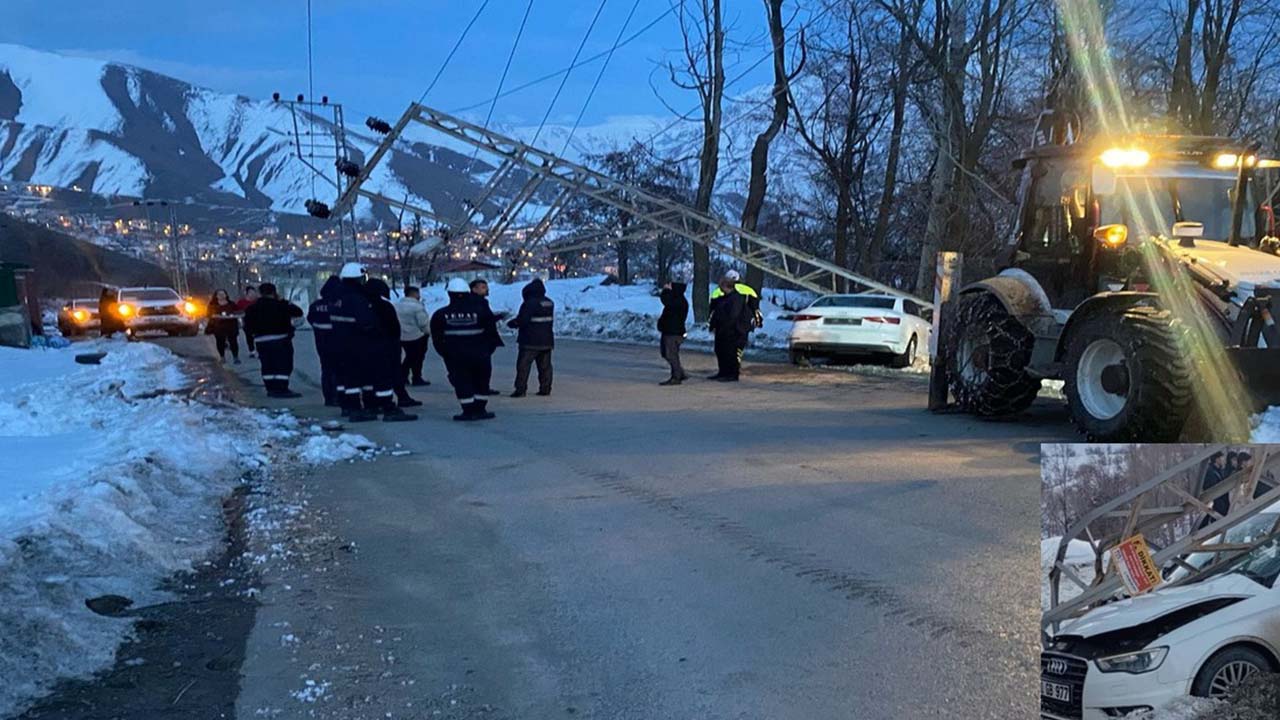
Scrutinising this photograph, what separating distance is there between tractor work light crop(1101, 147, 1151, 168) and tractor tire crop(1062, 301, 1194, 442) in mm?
1839

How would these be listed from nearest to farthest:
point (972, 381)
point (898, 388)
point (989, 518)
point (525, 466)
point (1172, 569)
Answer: point (1172, 569), point (989, 518), point (525, 466), point (972, 381), point (898, 388)

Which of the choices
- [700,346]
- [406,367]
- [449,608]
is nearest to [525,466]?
[449,608]

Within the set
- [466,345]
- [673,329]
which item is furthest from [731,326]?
[466,345]

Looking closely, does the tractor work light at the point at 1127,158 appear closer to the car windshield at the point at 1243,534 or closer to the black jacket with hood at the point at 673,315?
the black jacket with hood at the point at 673,315

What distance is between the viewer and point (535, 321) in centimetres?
1337

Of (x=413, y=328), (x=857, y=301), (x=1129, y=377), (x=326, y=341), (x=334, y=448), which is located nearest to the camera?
(x=1129, y=377)

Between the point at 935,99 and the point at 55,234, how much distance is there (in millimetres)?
82187

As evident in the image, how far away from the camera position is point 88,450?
8.24 meters

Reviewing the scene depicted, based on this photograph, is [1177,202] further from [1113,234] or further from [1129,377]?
[1129,377]

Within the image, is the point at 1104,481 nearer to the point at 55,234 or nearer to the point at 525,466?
the point at 525,466

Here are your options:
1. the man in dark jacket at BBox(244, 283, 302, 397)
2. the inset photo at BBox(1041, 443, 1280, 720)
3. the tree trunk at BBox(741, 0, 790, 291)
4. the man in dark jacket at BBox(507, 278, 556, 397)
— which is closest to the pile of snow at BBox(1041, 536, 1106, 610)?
the inset photo at BBox(1041, 443, 1280, 720)

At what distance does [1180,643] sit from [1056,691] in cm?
23

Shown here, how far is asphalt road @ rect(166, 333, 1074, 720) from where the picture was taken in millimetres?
3713

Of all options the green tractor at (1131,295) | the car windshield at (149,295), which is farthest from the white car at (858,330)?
the car windshield at (149,295)
